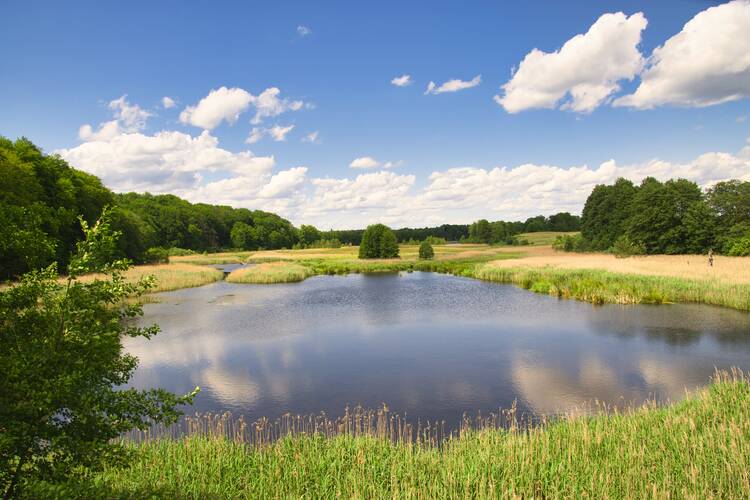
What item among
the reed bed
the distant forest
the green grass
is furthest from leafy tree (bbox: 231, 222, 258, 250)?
the green grass

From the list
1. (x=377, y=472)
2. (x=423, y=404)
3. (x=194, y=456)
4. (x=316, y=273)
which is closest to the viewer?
(x=377, y=472)

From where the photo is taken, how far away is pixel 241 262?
9206cm

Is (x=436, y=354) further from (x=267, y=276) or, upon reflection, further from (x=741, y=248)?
(x=741, y=248)

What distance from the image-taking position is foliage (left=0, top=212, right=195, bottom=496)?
Answer: 14.7 ft

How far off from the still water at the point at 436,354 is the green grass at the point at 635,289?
1997 millimetres

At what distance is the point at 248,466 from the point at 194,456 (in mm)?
1225

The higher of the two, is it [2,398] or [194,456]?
[2,398]

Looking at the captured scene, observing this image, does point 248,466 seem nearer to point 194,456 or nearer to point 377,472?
point 194,456

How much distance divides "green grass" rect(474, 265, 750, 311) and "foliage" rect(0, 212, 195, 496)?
3244cm

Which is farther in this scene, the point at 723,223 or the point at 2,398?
the point at 723,223

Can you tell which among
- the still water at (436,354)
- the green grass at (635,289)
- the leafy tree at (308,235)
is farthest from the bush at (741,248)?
the leafy tree at (308,235)

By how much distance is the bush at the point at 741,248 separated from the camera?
158ft

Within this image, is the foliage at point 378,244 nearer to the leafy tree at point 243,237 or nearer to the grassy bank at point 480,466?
the grassy bank at point 480,466

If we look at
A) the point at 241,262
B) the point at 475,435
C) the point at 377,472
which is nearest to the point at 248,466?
the point at 377,472
